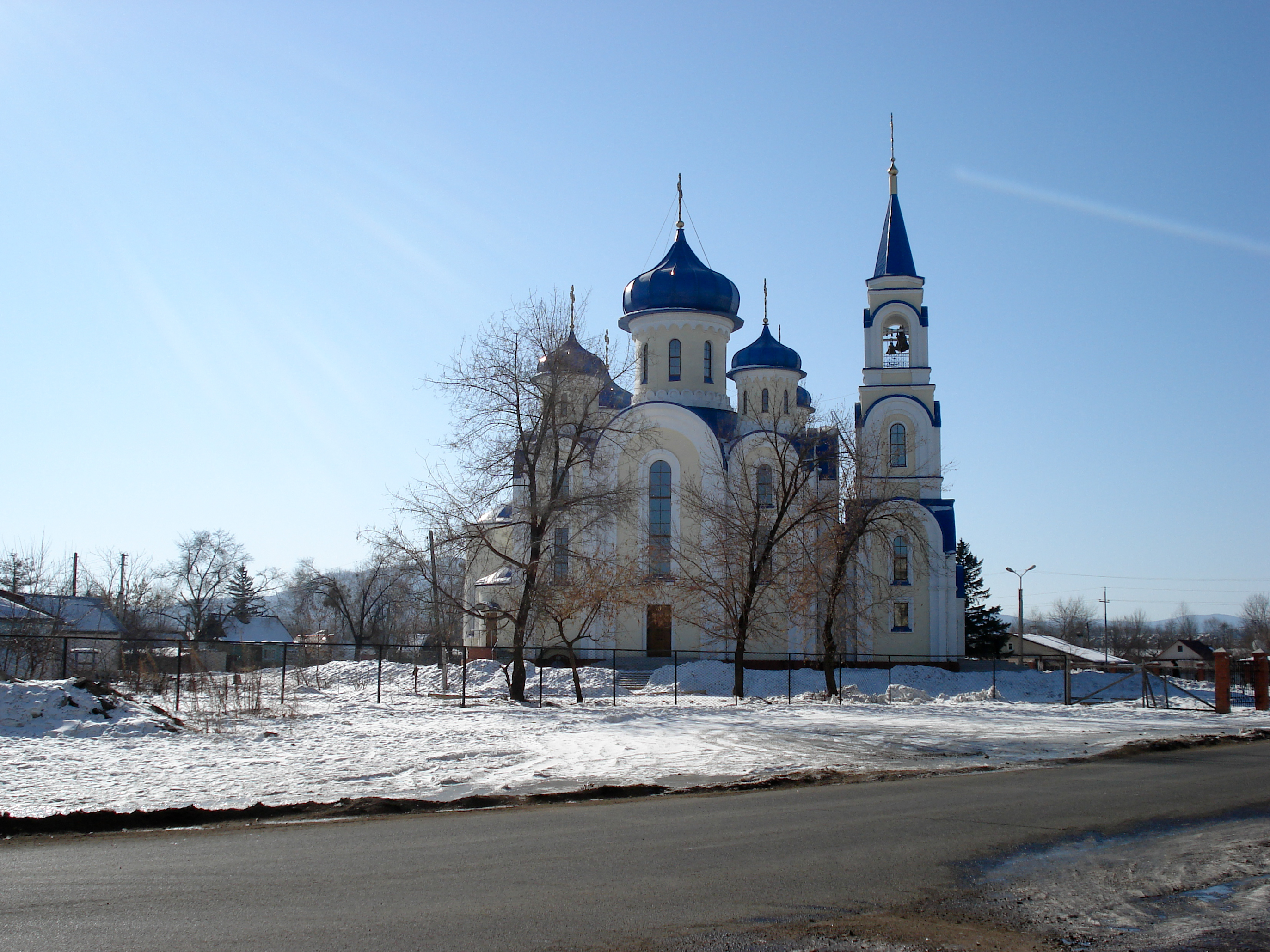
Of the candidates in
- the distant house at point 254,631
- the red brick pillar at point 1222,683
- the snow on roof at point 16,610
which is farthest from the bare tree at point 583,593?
the distant house at point 254,631

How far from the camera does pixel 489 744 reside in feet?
49.3

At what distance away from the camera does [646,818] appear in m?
9.41

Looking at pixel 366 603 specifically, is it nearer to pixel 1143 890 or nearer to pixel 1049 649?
pixel 1049 649

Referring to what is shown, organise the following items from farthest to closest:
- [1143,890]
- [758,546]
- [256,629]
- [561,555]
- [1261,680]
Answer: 1. [256,629]
2. [758,546]
3. [561,555]
4. [1261,680]
5. [1143,890]

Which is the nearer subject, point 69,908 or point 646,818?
point 69,908

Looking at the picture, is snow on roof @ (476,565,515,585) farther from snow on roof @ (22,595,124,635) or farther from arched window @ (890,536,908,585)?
arched window @ (890,536,908,585)

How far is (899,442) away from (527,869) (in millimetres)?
34786

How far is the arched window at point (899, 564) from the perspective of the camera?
128 feet

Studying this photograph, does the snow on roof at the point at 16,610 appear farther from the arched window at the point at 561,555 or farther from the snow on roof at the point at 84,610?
the arched window at the point at 561,555

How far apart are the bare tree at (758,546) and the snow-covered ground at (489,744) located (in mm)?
4110

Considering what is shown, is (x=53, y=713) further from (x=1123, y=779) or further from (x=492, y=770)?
(x=1123, y=779)

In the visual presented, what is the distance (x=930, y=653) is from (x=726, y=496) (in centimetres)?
1028

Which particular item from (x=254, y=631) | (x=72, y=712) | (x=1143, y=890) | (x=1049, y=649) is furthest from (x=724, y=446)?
(x=1049, y=649)

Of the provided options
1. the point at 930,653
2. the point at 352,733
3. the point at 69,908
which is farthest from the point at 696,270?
the point at 69,908
